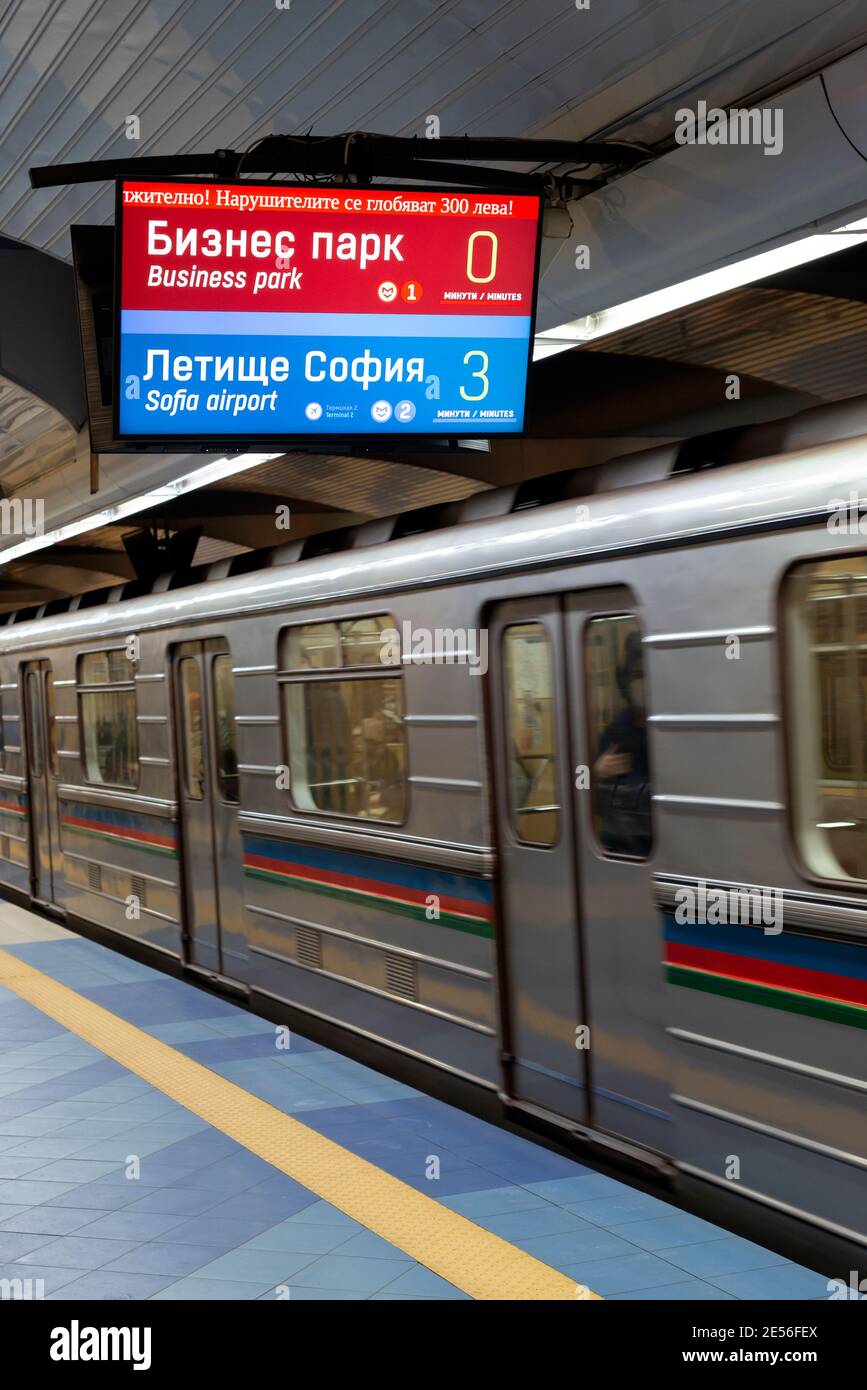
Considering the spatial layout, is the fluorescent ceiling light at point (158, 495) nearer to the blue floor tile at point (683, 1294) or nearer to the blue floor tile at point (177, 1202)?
the blue floor tile at point (177, 1202)

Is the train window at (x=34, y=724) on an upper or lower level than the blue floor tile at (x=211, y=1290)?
upper

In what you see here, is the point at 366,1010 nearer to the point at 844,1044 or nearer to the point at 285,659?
the point at 285,659

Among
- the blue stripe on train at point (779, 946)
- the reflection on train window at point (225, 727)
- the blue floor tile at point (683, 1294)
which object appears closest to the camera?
the blue stripe on train at point (779, 946)

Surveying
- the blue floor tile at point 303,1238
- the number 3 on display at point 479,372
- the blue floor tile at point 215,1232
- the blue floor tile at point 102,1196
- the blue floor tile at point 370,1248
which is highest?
the number 3 on display at point 479,372

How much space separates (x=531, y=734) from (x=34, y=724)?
23.6 feet

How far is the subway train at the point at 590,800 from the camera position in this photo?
11.9 ft

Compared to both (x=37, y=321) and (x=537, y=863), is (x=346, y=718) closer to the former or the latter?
(x=537, y=863)

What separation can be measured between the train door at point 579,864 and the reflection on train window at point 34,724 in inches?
265

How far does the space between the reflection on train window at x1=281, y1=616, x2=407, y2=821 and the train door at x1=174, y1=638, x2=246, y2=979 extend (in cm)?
93

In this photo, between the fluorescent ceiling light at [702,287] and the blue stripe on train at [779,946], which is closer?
the blue stripe on train at [779,946]

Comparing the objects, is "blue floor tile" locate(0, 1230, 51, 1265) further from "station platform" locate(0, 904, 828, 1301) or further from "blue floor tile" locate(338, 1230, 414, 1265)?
"blue floor tile" locate(338, 1230, 414, 1265)

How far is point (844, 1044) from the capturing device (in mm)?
3506

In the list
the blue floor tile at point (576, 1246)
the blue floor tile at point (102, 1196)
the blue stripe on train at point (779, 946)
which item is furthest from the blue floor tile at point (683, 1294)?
the blue floor tile at point (102, 1196)
